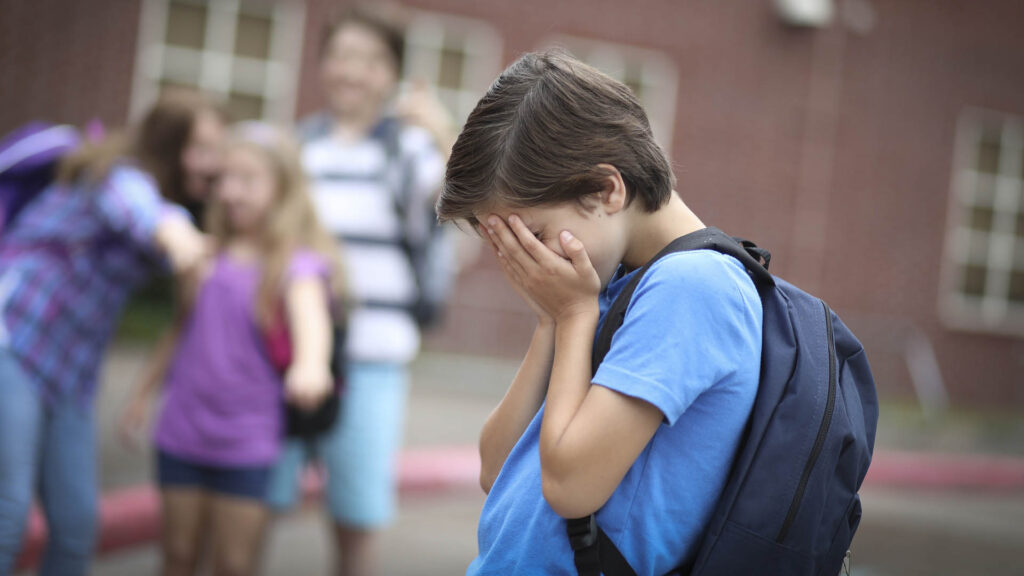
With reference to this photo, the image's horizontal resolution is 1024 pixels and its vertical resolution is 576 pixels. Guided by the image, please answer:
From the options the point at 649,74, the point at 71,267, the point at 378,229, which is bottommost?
the point at 71,267

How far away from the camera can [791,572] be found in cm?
153

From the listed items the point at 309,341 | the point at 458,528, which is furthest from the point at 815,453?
the point at 458,528

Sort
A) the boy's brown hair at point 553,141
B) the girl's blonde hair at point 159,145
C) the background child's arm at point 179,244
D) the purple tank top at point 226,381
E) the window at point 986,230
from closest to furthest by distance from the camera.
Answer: the boy's brown hair at point 553,141 < the background child's arm at point 179,244 < the girl's blonde hair at point 159,145 < the purple tank top at point 226,381 < the window at point 986,230

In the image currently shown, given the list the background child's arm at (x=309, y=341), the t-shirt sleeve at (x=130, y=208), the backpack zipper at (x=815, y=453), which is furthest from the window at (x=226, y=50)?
the backpack zipper at (x=815, y=453)

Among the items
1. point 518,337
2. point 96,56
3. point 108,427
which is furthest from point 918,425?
point 96,56

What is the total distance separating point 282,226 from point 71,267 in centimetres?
70

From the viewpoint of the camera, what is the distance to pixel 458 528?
6.07 metres

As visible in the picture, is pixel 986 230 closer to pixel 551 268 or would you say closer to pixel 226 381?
pixel 226 381

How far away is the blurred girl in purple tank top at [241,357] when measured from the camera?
10.8ft

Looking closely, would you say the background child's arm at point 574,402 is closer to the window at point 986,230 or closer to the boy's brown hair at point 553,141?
the boy's brown hair at point 553,141

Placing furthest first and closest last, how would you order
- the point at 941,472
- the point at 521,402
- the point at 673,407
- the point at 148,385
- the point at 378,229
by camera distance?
the point at 941,472
the point at 378,229
the point at 148,385
the point at 521,402
the point at 673,407

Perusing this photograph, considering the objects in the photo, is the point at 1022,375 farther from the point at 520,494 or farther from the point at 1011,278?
the point at 520,494

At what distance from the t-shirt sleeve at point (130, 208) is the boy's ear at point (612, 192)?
1780mm

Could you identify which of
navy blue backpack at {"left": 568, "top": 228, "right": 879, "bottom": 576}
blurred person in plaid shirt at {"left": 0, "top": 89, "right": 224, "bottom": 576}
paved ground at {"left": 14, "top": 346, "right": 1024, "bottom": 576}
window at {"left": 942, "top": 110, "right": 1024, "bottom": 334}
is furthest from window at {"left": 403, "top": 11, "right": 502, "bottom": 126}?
navy blue backpack at {"left": 568, "top": 228, "right": 879, "bottom": 576}
